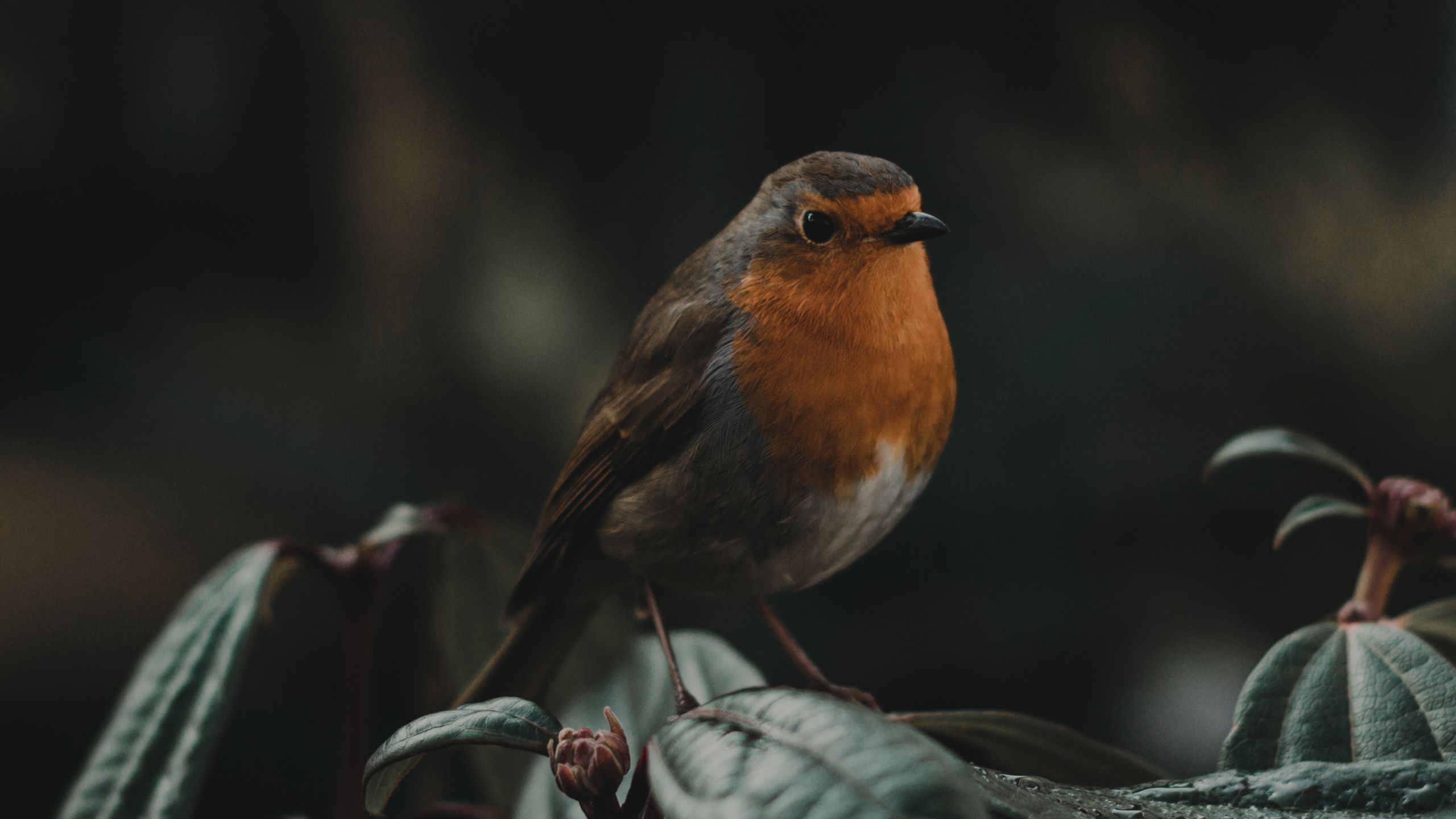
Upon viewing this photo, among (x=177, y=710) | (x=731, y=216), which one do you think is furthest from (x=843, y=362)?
(x=731, y=216)

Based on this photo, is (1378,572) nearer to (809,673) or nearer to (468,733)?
(809,673)

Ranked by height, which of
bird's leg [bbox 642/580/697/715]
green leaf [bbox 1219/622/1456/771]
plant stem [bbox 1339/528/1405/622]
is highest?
plant stem [bbox 1339/528/1405/622]

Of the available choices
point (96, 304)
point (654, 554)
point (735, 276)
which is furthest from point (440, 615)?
point (96, 304)

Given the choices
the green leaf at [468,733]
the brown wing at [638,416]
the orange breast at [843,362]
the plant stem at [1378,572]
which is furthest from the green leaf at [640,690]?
the plant stem at [1378,572]

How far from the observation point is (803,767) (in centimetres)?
45

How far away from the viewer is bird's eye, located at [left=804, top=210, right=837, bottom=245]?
2.92ft

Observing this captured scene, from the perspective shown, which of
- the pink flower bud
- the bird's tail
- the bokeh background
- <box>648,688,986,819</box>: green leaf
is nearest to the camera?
<box>648,688,986,819</box>: green leaf

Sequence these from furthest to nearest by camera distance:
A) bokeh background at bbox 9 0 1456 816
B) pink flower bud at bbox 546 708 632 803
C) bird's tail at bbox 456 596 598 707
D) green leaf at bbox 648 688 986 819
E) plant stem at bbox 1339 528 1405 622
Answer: bokeh background at bbox 9 0 1456 816 → bird's tail at bbox 456 596 598 707 → plant stem at bbox 1339 528 1405 622 → pink flower bud at bbox 546 708 632 803 → green leaf at bbox 648 688 986 819

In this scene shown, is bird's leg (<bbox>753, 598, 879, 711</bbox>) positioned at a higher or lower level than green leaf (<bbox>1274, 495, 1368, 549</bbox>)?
lower

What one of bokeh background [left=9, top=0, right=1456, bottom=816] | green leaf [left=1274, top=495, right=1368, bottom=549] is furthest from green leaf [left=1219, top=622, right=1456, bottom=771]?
bokeh background [left=9, top=0, right=1456, bottom=816]

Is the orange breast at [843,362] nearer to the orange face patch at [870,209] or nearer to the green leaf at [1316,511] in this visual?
the orange face patch at [870,209]

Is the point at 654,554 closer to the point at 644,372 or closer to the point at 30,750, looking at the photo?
the point at 644,372

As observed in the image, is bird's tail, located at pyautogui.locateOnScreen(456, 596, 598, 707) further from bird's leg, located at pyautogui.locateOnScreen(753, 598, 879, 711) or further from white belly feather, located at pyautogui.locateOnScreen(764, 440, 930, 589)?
white belly feather, located at pyautogui.locateOnScreen(764, 440, 930, 589)

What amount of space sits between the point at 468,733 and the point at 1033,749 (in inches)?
19.2
